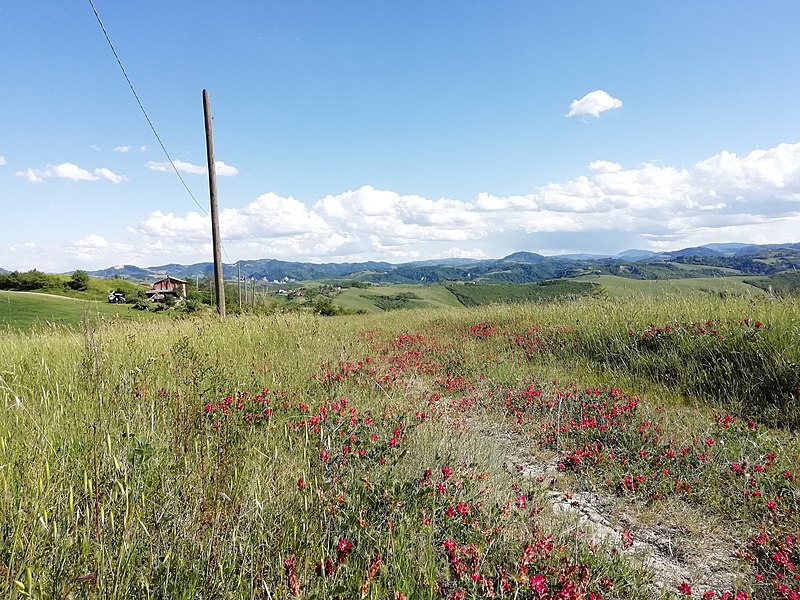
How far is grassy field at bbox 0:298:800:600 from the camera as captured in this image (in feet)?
6.37

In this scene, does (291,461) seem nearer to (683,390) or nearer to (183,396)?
(183,396)

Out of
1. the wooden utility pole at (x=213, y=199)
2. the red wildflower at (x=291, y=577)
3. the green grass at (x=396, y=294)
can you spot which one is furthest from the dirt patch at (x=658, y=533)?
the green grass at (x=396, y=294)

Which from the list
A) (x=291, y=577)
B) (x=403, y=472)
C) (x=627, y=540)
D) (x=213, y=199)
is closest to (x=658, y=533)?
(x=627, y=540)

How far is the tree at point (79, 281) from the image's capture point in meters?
73.1

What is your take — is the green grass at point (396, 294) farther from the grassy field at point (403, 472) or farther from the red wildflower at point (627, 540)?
the red wildflower at point (627, 540)

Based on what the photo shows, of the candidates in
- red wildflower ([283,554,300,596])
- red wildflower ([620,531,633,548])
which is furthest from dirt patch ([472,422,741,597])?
red wildflower ([283,554,300,596])

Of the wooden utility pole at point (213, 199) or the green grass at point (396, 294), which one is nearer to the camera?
the wooden utility pole at point (213, 199)

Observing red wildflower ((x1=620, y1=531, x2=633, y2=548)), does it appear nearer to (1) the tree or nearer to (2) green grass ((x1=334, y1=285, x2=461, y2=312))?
(1) the tree

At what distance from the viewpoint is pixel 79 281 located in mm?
74125

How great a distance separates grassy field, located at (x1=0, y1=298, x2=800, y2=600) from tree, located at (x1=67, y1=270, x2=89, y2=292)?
3227 inches

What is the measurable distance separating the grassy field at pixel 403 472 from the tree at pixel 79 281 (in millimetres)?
81968

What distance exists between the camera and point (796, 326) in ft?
20.6

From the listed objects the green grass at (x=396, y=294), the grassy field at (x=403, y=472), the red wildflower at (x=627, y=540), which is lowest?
the green grass at (x=396, y=294)

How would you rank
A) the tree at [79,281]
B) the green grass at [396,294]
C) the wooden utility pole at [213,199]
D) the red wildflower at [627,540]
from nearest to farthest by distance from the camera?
the red wildflower at [627,540]
the wooden utility pole at [213,199]
the tree at [79,281]
the green grass at [396,294]
